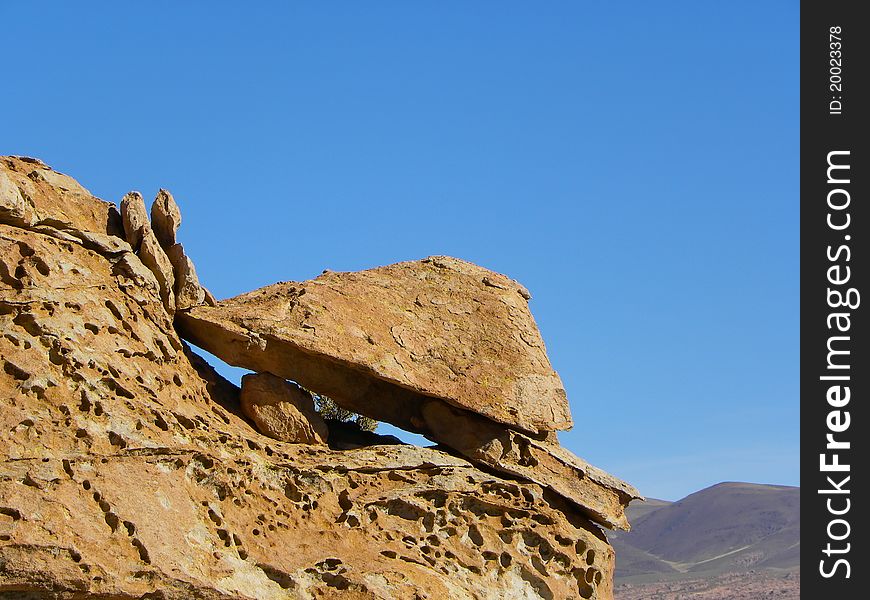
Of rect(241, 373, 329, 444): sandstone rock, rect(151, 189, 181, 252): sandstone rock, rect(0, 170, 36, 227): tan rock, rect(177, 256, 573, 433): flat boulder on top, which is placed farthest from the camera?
rect(151, 189, 181, 252): sandstone rock

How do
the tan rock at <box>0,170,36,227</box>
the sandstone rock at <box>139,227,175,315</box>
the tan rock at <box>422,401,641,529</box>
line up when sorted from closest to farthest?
the tan rock at <box>0,170,36,227</box> < the sandstone rock at <box>139,227,175,315</box> < the tan rock at <box>422,401,641,529</box>

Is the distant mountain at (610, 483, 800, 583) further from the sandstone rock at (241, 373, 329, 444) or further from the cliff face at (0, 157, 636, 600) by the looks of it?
the sandstone rock at (241, 373, 329, 444)

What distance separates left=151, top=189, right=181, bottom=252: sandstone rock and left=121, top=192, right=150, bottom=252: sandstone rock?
337 millimetres

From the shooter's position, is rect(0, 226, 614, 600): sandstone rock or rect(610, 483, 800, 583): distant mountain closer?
rect(0, 226, 614, 600): sandstone rock

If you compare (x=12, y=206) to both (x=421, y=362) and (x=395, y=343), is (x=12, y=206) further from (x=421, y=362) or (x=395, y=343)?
(x=421, y=362)

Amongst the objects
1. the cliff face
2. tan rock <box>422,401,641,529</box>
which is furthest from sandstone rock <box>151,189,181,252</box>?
tan rock <box>422,401,641,529</box>

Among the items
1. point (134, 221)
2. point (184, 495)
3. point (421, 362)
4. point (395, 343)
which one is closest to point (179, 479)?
point (184, 495)

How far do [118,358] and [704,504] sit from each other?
4669 inches

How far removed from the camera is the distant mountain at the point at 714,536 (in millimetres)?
101312

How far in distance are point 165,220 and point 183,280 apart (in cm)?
95

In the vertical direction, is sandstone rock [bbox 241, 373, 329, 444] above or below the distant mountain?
below

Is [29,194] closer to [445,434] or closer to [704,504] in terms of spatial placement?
[445,434]

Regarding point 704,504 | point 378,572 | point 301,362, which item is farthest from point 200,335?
point 704,504

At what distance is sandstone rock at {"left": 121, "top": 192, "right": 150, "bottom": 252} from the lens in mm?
18312
